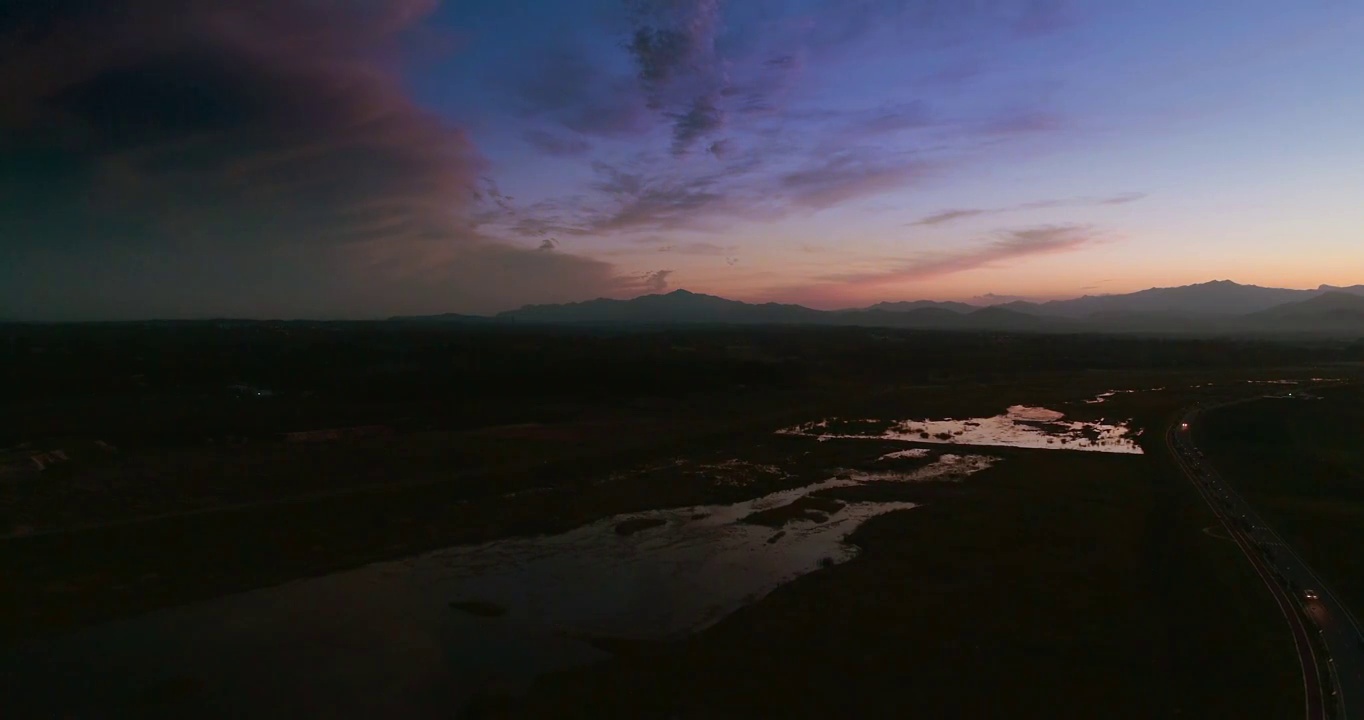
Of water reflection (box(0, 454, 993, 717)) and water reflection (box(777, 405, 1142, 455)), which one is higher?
water reflection (box(777, 405, 1142, 455))

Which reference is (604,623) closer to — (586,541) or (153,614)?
(586,541)

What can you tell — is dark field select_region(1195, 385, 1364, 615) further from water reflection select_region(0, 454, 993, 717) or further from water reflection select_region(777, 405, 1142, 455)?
water reflection select_region(0, 454, 993, 717)

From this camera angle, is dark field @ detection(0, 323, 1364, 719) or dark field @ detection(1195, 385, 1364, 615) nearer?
dark field @ detection(0, 323, 1364, 719)

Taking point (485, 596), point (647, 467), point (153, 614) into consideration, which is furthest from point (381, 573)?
point (647, 467)

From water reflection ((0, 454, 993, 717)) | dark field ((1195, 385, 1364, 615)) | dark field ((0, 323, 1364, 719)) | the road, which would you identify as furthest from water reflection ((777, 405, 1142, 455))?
water reflection ((0, 454, 993, 717))

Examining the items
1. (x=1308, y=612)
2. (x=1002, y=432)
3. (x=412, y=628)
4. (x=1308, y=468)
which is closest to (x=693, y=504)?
(x=412, y=628)

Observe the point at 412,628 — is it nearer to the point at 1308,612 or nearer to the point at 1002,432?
the point at 1308,612
